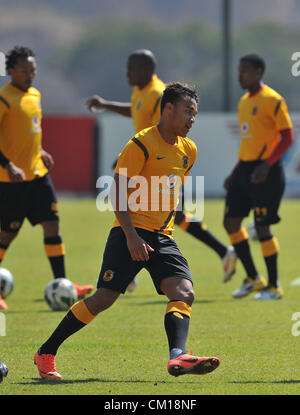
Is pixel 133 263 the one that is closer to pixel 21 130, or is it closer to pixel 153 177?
pixel 153 177

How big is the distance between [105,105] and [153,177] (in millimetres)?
4231

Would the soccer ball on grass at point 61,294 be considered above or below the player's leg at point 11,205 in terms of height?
below

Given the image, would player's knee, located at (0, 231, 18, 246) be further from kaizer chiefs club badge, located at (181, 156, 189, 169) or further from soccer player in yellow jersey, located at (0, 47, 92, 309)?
kaizer chiefs club badge, located at (181, 156, 189, 169)

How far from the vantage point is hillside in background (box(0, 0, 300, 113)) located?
41094 mm

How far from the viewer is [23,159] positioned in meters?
9.10

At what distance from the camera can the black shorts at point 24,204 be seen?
9.07 m

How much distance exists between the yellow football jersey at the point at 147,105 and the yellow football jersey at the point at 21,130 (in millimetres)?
1250

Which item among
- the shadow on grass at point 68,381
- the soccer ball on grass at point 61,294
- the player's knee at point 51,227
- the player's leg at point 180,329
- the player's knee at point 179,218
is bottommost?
the soccer ball on grass at point 61,294

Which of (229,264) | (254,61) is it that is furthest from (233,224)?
(254,61)

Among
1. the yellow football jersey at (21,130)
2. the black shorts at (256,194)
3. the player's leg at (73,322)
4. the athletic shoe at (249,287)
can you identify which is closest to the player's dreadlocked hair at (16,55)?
the yellow football jersey at (21,130)

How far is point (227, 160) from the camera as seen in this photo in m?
25.5

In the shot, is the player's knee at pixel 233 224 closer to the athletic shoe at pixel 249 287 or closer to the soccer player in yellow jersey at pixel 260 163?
the soccer player in yellow jersey at pixel 260 163
